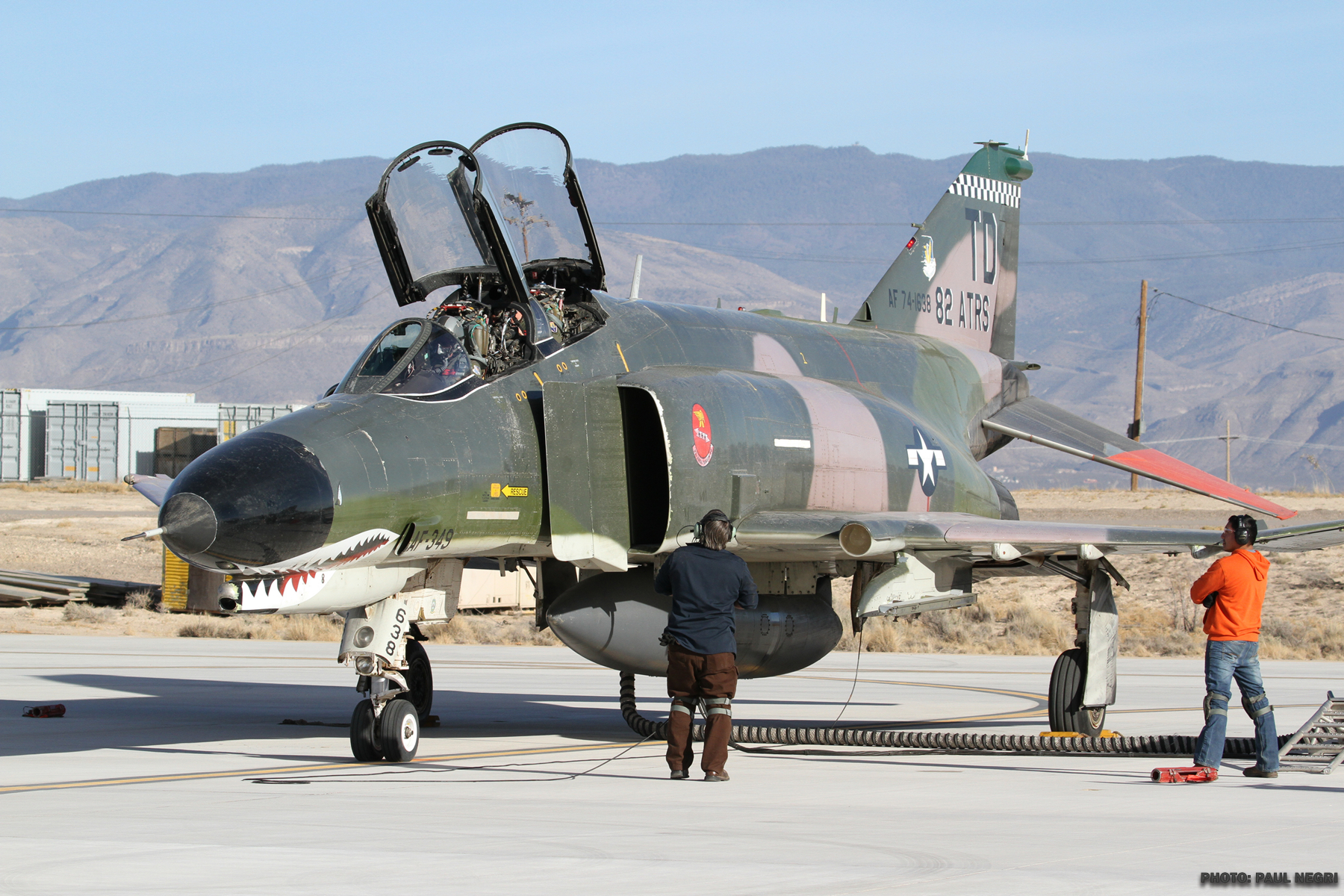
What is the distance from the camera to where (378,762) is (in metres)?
10.5

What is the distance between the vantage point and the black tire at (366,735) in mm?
10445

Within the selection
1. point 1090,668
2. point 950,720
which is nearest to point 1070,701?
point 1090,668

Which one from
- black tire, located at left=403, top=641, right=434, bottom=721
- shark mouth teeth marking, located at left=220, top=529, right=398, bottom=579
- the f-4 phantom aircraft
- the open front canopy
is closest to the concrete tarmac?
black tire, located at left=403, top=641, right=434, bottom=721

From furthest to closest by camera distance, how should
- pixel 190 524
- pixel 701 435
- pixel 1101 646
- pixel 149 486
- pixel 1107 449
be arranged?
pixel 1107 449 < pixel 149 486 < pixel 1101 646 < pixel 701 435 < pixel 190 524

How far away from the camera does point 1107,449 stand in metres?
15.8

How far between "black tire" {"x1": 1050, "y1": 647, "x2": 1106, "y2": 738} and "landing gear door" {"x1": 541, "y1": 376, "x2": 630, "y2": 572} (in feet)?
13.3

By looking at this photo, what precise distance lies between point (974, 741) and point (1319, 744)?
2.47 m

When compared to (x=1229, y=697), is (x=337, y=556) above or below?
above

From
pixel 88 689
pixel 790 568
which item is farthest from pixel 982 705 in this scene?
pixel 88 689

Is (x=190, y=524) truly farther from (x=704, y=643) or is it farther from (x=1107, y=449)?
(x=1107, y=449)

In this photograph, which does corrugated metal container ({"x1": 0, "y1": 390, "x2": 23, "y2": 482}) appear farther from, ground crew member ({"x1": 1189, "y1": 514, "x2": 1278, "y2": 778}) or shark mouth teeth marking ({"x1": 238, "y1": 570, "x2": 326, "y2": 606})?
ground crew member ({"x1": 1189, "y1": 514, "x2": 1278, "y2": 778})

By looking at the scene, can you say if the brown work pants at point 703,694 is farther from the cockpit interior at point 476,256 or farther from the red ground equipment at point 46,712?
the red ground equipment at point 46,712

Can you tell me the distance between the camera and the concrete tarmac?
619 centimetres

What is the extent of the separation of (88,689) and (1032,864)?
41.2 feet
